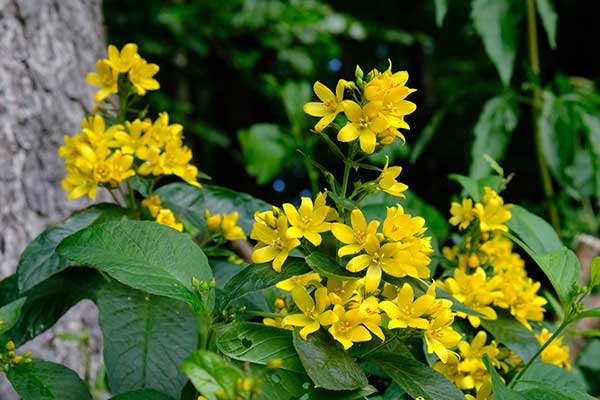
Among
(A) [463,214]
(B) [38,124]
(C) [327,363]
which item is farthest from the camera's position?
(B) [38,124]

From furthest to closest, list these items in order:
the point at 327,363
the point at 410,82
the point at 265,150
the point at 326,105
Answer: the point at 410,82
the point at 265,150
the point at 326,105
the point at 327,363

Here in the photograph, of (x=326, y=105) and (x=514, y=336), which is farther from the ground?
(x=326, y=105)

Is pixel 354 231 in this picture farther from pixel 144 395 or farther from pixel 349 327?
pixel 144 395

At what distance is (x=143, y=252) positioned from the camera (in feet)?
2.45

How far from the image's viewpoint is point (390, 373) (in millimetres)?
704

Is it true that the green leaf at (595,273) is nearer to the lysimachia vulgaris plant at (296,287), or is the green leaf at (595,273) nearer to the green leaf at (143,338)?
the lysimachia vulgaris plant at (296,287)

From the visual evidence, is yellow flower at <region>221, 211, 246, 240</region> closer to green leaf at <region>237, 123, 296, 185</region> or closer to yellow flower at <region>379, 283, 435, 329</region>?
yellow flower at <region>379, 283, 435, 329</region>

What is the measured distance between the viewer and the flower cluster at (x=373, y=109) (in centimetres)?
71

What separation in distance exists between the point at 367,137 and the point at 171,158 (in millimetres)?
→ 338

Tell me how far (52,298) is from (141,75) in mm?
343

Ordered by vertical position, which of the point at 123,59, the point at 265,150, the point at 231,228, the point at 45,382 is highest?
the point at 123,59

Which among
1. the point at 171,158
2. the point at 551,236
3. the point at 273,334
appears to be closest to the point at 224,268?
the point at 171,158

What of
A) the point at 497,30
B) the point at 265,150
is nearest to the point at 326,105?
the point at 497,30

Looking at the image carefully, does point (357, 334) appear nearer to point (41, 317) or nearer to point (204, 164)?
point (41, 317)
